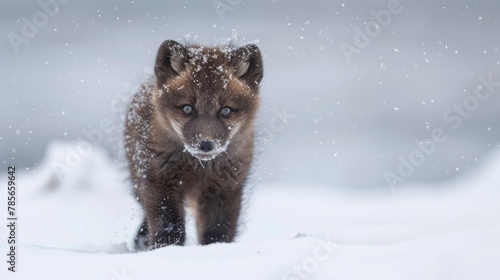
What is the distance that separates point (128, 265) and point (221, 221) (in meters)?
2.30

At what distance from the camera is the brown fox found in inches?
266

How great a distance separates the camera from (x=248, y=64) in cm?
723

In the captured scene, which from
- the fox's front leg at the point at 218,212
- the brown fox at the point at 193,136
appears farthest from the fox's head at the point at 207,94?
the fox's front leg at the point at 218,212

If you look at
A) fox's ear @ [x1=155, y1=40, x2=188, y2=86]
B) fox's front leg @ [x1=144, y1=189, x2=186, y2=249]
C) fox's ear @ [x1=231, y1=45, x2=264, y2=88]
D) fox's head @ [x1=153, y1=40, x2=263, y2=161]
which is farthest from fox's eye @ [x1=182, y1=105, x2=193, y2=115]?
fox's front leg @ [x1=144, y1=189, x2=186, y2=249]

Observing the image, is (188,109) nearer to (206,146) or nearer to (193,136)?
(193,136)

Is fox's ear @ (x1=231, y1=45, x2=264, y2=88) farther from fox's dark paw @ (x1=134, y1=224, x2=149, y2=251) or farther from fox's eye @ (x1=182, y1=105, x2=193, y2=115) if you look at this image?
fox's dark paw @ (x1=134, y1=224, x2=149, y2=251)

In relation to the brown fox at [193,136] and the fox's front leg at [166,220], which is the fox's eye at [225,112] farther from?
the fox's front leg at [166,220]

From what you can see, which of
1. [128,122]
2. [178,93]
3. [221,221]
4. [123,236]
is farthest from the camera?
[123,236]

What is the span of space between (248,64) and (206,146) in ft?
3.98

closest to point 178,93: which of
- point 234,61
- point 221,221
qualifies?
point 234,61

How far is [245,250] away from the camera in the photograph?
5.45 metres

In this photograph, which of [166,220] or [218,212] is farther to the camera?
[218,212]

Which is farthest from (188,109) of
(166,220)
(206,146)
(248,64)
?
(166,220)

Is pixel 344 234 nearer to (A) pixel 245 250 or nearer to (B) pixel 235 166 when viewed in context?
(B) pixel 235 166
